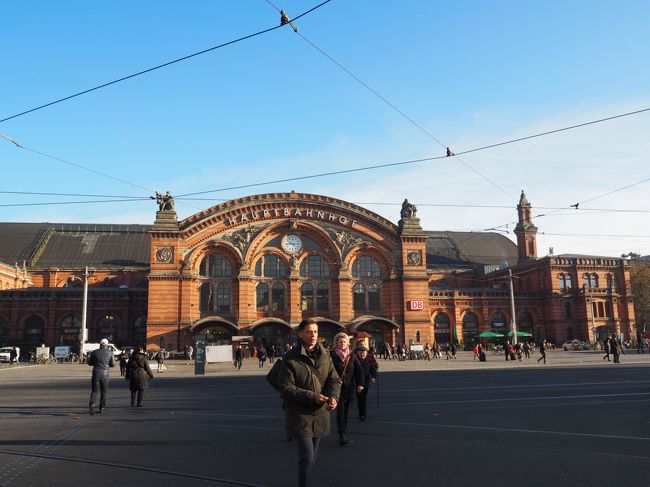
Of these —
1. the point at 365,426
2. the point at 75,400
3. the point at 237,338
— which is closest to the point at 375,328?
the point at 237,338

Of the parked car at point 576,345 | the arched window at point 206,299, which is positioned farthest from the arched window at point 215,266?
the parked car at point 576,345

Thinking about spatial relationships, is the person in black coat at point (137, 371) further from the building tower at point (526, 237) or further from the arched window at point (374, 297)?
the building tower at point (526, 237)

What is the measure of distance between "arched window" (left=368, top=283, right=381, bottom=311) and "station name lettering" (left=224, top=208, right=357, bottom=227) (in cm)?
642

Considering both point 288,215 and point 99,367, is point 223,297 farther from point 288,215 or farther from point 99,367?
point 99,367

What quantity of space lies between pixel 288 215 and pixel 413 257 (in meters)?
12.8

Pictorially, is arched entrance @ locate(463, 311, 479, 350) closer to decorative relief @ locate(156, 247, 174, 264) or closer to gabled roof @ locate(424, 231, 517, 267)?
gabled roof @ locate(424, 231, 517, 267)

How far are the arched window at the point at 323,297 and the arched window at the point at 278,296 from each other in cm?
335

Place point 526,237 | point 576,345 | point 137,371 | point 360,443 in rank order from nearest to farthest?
point 360,443 < point 137,371 < point 576,345 < point 526,237

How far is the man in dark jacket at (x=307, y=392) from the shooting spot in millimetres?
5449

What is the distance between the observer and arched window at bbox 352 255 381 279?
53.5 m

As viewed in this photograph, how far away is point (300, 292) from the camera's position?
2051 inches

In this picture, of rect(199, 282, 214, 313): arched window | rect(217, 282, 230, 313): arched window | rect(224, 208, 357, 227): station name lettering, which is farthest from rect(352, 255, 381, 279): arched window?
rect(199, 282, 214, 313): arched window

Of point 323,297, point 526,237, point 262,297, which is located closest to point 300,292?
point 323,297

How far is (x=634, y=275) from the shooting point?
66812 mm
